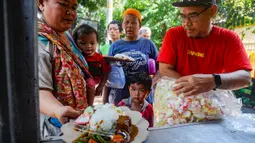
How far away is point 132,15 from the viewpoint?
114 inches

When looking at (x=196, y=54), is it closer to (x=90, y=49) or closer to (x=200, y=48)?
(x=200, y=48)

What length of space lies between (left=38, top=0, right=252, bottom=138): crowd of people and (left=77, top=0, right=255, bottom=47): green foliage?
103cm

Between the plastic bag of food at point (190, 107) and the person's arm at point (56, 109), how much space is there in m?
0.67

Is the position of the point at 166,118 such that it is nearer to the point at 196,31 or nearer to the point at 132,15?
the point at 196,31

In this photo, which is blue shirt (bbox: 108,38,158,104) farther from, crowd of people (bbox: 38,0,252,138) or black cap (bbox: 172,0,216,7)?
black cap (bbox: 172,0,216,7)

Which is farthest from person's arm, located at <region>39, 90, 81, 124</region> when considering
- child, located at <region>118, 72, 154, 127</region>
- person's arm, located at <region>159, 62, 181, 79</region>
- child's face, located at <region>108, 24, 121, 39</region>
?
child's face, located at <region>108, 24, 121, 39</region>

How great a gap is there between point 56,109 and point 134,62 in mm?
1780

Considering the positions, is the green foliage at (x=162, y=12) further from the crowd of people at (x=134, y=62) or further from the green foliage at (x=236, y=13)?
the crowd of people at (x=134, y=62)

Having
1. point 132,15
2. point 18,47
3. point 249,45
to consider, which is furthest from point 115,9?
point 18,47

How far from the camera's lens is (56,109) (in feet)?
3.31

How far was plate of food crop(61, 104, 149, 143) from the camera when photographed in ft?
2.89

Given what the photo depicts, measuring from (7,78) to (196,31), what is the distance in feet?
4.62

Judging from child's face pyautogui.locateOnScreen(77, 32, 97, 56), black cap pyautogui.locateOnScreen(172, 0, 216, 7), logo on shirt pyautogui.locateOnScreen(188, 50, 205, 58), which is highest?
black cap pyautogui.locateOnScreen(172, 0, 216, 7)

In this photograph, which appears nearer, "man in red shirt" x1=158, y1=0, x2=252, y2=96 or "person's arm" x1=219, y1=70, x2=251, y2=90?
"person's arm" x1=219, y1=70, x2=251, y2=90
